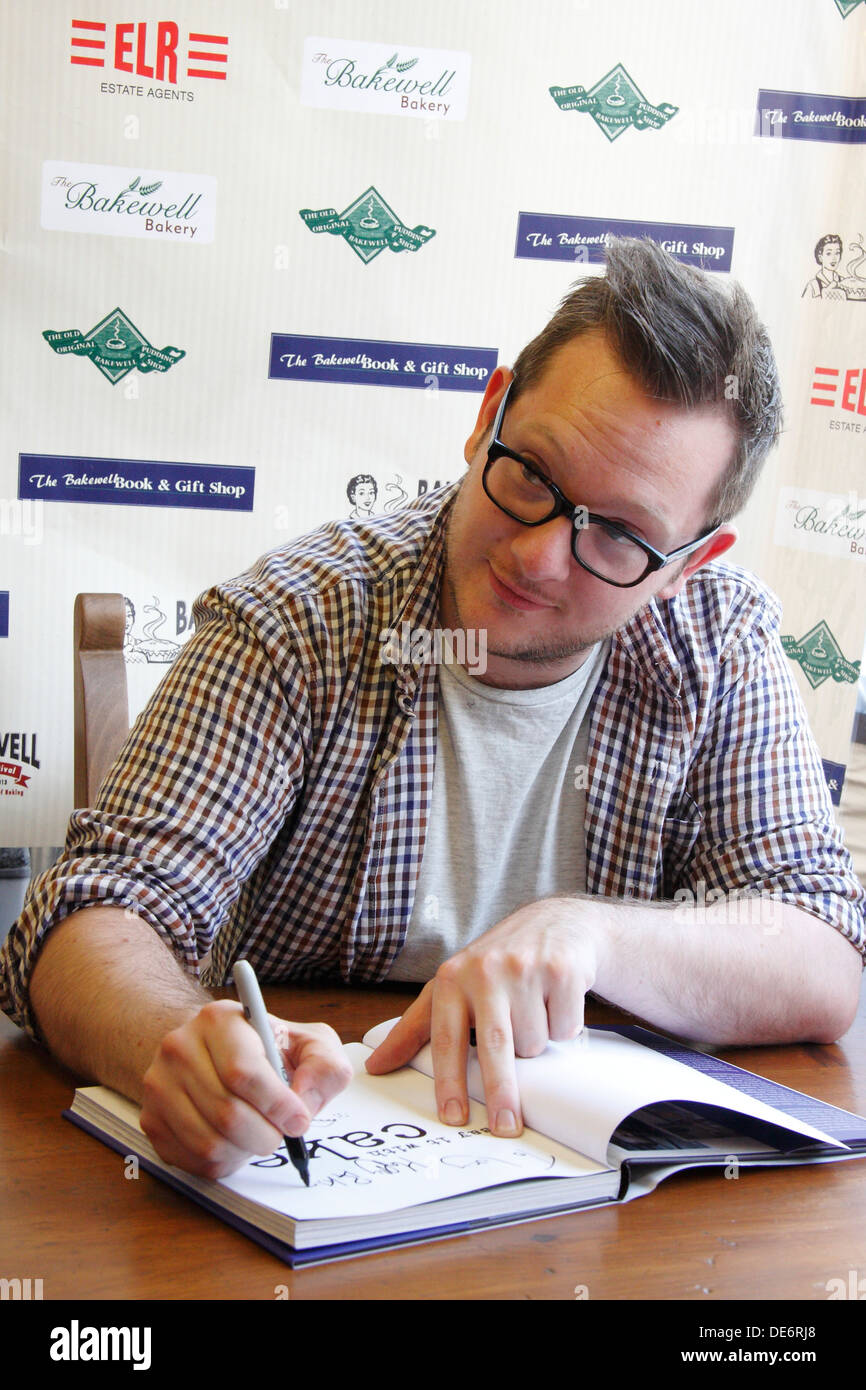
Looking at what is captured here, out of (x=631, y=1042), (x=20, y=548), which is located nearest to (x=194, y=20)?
(x=20, y=548)

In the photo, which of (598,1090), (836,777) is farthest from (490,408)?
(836,777)

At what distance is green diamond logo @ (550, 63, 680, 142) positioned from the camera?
102 inches

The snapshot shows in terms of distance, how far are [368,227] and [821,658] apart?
132 cm

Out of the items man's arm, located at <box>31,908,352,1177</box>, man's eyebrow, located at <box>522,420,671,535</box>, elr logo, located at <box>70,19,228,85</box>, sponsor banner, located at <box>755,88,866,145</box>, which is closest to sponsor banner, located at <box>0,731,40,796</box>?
elr logo, located at <box>70,19,228,85</box>

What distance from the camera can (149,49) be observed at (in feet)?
7.91

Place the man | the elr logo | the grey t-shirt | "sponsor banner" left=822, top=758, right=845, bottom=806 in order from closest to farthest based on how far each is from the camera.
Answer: the man → the grey t-shirt → the elr logo → "sponsor banner" left=822, top=758, right=845, bottom=806

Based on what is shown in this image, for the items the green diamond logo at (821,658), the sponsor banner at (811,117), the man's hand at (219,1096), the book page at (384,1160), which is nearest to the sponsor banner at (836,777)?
the green diamond logo at (821,658)

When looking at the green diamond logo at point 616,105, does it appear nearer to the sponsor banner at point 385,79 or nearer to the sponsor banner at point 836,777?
the sponsor banner at point 385,79

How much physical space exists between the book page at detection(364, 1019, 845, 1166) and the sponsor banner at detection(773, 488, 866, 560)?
1.94m

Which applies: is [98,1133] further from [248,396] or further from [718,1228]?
[248,396]

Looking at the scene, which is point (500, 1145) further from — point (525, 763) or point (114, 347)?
point (114, 347)

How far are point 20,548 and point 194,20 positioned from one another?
105cm

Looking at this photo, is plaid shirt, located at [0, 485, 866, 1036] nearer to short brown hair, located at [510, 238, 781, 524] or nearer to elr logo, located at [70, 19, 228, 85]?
short brown hair, located at [510, 238, 781, 524]

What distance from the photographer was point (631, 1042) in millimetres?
1091
